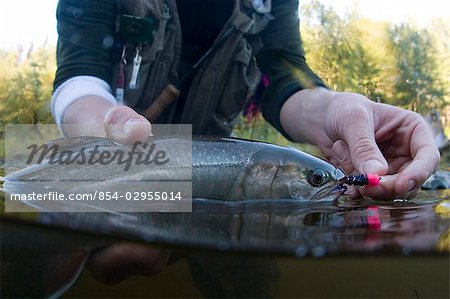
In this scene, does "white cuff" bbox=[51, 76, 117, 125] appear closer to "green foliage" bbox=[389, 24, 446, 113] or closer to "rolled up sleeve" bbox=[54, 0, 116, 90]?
"rolled up sleeve" bbox=[54, 0, 116, 90]

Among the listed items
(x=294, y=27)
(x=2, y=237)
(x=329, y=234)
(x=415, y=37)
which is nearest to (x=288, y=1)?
(x=294, y=27)

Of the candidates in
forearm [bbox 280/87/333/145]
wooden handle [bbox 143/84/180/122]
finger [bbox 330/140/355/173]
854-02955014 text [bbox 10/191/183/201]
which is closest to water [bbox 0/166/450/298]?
854-02955014 text [bbox 10/191/183/201]

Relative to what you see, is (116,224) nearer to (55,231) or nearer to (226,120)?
(55,231)

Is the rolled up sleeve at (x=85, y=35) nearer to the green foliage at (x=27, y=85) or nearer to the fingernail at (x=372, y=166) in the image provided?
the green foliage at (x=27, y=85)

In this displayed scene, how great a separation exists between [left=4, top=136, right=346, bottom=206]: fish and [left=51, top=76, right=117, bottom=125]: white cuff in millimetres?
396

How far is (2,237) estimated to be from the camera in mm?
722

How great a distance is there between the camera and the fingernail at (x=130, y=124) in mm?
978

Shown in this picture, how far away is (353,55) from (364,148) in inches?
36.6

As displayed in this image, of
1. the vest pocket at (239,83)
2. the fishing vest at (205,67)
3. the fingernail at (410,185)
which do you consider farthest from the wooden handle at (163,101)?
the fingernail at (410,185)

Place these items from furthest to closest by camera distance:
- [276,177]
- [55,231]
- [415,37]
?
[415,37] < [276,177] < [55,231]

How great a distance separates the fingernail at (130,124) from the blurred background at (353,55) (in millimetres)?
615

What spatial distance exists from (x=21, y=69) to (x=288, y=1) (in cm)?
89

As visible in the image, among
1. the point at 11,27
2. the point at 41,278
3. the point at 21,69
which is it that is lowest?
the point at 41,278

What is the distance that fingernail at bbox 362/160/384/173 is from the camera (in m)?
1.04
